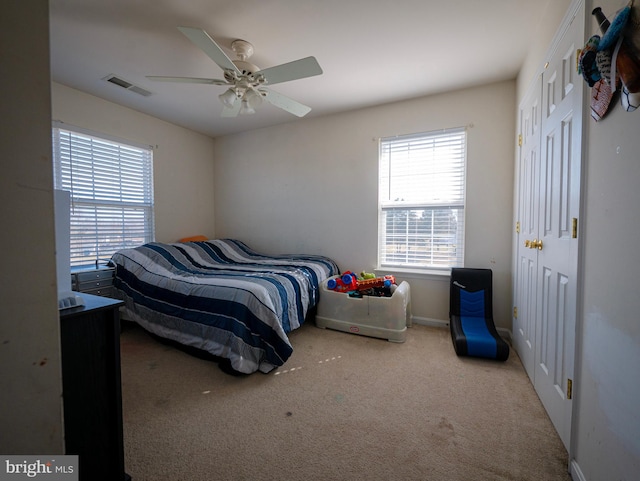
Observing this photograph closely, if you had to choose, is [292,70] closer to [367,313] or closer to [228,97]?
[228,97]

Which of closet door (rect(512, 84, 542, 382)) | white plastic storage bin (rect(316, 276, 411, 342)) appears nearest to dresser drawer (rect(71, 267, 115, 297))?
white plastic storage bin (rect(316, 276, 411, 342))

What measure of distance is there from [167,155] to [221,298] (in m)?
2.60

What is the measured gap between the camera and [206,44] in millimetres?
1656

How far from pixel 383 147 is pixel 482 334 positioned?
227cm

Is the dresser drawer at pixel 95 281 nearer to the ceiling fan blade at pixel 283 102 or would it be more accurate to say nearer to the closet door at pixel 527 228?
the ceiling fan blade at pixel 283 102

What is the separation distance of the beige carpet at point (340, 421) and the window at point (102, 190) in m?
1.52

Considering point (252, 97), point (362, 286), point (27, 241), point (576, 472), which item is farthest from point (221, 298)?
point (576, 472)

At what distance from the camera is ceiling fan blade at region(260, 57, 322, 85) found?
69.8 inches

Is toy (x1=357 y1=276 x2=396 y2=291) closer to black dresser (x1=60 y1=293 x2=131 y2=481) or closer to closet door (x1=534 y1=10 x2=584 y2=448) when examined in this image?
closet door (x1=534 y1=10 x2=584 y2=448)

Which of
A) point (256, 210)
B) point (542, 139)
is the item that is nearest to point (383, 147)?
point (542, 139)

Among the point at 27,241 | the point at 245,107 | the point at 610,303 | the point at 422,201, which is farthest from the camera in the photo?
the point at 422,201

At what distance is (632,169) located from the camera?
2.89 ft

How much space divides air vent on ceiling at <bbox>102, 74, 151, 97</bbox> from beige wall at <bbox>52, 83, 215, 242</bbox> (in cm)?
50

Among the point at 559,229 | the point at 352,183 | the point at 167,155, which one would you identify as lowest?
the point at 559,229
